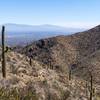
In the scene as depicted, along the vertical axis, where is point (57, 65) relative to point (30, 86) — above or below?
below

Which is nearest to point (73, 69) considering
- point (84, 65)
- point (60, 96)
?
point (84, 65)

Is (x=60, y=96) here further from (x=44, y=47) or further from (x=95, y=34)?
(x=95, y=34)

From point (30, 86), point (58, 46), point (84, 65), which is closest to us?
point (30, 86)

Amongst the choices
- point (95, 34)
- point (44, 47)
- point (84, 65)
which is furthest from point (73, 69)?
point (95, 34)

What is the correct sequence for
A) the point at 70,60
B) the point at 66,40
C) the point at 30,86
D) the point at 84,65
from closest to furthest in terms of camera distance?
the point at 30,86 < the point at 84,65 < the point at 70,60 < the point at 66,40

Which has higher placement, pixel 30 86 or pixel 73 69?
pixel 30 86

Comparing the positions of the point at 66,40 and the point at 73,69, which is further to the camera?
the point at 66,40

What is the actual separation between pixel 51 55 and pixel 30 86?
88.8 meters

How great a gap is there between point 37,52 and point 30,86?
93.6m

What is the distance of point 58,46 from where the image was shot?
119m

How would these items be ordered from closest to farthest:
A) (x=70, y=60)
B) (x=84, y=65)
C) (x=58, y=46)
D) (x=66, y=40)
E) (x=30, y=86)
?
(x=30, y=86)
(x=84, y=65)
(x=70, y=60)
(x=58, y=46)
(x=66, y=40)

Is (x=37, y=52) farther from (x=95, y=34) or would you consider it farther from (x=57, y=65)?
(x=95, y=34)

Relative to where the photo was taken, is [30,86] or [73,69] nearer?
[30,86]

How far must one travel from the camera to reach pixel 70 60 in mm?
110062
